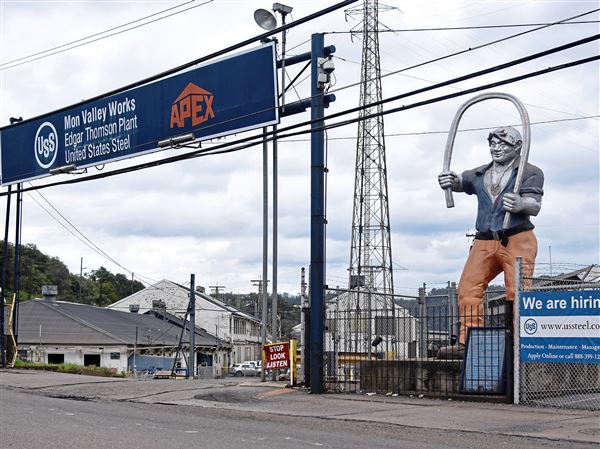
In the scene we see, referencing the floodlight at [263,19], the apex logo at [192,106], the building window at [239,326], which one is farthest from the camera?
the building window at [239,326]

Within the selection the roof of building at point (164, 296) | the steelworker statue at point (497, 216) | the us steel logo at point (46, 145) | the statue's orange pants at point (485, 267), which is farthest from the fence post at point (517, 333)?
the roof of building at point (164, 296)

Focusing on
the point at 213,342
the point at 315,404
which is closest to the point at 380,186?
the point at 315,404

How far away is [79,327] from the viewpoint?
50719 millimetres

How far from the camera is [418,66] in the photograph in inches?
586

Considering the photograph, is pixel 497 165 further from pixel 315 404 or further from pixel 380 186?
pixel 380 186

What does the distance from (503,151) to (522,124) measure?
2.43 ft

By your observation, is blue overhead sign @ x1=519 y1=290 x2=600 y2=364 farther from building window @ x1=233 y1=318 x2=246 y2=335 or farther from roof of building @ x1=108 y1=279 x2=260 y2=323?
roof of building @ x1=108 y1=279 x2=260 y2=323

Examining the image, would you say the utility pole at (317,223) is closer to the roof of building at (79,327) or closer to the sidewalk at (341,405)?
the sidewalk at (341,405)

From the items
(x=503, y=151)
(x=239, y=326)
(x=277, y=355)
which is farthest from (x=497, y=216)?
(x=239, y=326)

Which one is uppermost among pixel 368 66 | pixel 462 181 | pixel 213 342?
pixel 368 66

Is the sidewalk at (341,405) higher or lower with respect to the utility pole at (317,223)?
lower

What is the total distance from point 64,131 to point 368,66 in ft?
51.4

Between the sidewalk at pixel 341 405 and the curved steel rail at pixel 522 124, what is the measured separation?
17.3 ft

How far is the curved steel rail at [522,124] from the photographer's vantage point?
62.1 ft
